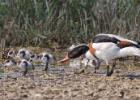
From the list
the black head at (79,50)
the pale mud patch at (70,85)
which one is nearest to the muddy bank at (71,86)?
the pale mud patch at (70,85)

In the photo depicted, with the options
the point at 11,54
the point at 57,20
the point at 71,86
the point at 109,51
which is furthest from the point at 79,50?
the point at 57,20

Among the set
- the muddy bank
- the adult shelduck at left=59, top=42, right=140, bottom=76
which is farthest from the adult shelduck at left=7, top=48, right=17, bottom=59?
the adult shelduck at left=59, top=42, right=140, bottom=76

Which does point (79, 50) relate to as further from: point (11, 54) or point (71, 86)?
point (71, 86)

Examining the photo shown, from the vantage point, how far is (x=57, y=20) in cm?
1493

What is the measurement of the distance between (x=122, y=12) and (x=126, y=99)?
6.38 meters

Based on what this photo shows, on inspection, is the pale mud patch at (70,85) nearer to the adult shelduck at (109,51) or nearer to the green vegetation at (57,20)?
the adult shelduck at (109,51)

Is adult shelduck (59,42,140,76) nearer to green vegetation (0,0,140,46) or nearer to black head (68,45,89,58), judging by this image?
black head (68,45,89,58)

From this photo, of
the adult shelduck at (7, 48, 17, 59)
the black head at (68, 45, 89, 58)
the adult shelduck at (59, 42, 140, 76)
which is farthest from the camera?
the adult shelduck at (7, 48, 17, 59)

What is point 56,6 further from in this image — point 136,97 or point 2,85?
point 136,97

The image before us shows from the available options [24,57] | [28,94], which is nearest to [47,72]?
[24,57]

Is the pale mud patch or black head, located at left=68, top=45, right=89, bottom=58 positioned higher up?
black head, located at left=68, top=45, right=89, bottom=58

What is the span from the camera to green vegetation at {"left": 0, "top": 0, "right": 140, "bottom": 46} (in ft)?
47.8

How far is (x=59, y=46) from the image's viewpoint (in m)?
15.4

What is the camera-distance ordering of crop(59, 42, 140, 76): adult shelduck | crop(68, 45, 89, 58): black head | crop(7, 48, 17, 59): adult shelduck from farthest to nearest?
crop(7, 48, 17, 59): adult shelduck → crop(68, 45, 89, 58): black head → crop(59, 42, 140, 76): adult shelduck
